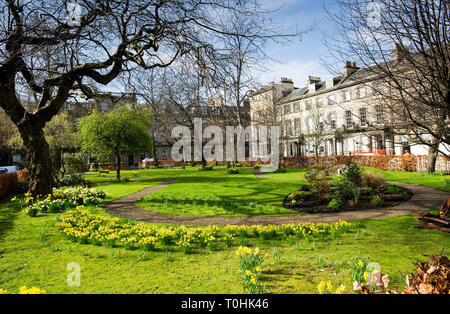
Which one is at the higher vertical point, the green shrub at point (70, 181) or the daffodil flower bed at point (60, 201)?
the green shrub at point (70, 181)

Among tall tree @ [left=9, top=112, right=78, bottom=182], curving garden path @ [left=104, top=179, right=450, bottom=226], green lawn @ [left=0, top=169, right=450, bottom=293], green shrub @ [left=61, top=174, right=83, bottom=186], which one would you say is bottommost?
curving garden path @ [left=104, top=179, right=450, bottom=226]

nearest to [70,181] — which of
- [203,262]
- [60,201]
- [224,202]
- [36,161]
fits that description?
[36,161]

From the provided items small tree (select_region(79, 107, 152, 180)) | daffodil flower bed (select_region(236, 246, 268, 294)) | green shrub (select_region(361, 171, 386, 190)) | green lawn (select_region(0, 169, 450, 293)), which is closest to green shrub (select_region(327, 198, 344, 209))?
green lawn (select_region(0, 169, 450, 293))

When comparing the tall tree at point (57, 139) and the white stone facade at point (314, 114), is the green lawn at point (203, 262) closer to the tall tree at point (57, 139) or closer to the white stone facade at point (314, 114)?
the tall tree at point (57, 139)

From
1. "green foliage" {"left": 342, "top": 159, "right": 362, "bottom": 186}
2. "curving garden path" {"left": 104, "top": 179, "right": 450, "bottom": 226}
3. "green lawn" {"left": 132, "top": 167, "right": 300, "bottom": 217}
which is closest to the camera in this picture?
"curving garden path" {"left": 104, "top": 179, "right": 450, "bottom": 226}

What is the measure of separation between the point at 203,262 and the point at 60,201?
8092mm

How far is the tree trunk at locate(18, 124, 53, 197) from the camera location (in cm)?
1140

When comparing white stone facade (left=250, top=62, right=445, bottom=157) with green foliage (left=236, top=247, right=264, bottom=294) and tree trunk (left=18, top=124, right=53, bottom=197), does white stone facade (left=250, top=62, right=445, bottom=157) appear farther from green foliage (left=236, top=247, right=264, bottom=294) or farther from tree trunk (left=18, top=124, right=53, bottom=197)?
green foliage (left=236, top=247, right=264, bottom=294)

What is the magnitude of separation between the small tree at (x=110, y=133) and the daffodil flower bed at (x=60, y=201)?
9.43m

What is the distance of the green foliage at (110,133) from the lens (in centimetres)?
2098

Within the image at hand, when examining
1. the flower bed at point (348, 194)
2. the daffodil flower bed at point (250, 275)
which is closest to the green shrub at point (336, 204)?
the flower bed at point (348, 194)
